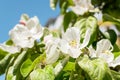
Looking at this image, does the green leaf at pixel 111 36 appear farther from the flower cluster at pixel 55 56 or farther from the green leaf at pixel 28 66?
the green leaf at pixel 28 66

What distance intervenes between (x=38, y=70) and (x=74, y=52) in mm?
155

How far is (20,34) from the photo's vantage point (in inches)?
67.4

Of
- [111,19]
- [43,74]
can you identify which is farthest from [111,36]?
[43,74]

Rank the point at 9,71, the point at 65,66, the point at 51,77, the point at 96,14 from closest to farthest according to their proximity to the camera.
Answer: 1. the point at 51,77
2. the point at 65,66
3. the point at 9,71
4. the point at 96,14

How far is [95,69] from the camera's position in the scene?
4.59ft

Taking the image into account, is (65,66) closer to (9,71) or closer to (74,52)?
(74,52)

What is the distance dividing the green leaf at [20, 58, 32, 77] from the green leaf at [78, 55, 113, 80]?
21 centimetres

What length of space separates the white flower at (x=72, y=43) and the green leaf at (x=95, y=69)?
0.05 metres

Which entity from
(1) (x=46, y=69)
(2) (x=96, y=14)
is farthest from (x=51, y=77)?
(2) (x=96, y=14)

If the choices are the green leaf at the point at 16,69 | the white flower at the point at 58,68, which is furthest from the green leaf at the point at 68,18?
the white flower at the point at 58,68

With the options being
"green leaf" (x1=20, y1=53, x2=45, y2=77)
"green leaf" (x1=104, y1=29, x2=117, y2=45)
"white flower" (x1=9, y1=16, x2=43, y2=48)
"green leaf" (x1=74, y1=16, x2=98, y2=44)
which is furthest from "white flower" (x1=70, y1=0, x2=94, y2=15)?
"green leaf" (x1=20, y1=53, x2=45, y2=77)

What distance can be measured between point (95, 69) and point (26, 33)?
1.48ft

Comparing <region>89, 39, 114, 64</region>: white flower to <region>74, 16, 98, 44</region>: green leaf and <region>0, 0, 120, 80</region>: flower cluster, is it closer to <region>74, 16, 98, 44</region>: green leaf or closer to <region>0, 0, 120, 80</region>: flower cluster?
<region>0, 0, 120, 80</region>: flower cluster

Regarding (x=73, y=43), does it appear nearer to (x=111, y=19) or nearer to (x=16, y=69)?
(x=16, y=69)
